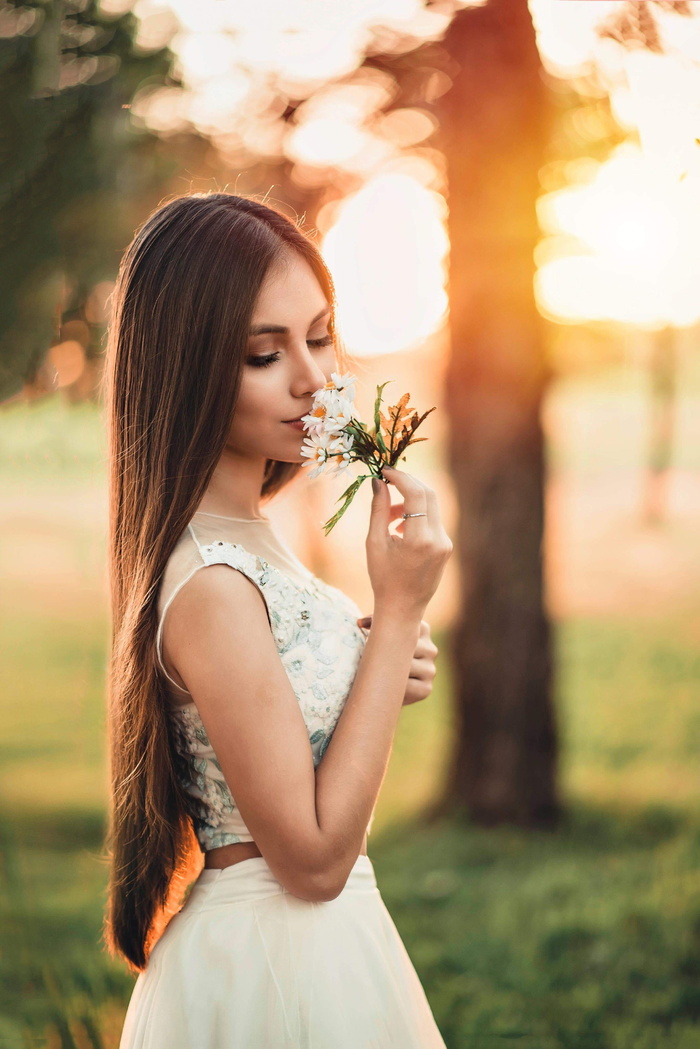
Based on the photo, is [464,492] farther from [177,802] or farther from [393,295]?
[177,802]

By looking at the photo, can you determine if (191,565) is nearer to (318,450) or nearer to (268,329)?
(318,450)

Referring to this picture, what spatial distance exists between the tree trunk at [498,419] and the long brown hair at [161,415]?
2.96 m

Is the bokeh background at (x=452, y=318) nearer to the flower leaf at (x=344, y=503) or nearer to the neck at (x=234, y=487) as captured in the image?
the neck at (x=234, y=487)

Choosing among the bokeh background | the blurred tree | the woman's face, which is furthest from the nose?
the blurred tree

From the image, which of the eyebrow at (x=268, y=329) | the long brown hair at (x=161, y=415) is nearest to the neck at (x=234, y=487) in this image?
the long brown hair at (x=161, y=415)

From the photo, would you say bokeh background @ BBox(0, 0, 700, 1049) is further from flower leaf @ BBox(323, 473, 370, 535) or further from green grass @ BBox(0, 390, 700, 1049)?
flower leaf @ BBox(323, 473, 370, 535)

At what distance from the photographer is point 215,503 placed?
1.57 metres

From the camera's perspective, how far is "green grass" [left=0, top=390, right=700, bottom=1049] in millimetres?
2496

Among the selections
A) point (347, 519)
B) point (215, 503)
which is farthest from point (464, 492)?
point (347, 519)

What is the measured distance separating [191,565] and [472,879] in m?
3.29

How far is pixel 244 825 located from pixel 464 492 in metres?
3.28

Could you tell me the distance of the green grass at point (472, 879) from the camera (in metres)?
2.50

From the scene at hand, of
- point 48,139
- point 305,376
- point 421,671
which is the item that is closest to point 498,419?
point 48,139

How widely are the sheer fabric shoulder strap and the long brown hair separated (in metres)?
0.02
